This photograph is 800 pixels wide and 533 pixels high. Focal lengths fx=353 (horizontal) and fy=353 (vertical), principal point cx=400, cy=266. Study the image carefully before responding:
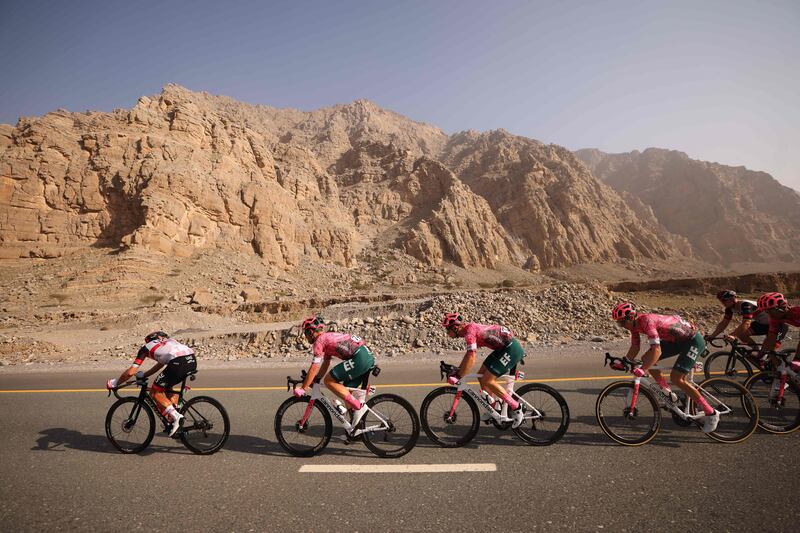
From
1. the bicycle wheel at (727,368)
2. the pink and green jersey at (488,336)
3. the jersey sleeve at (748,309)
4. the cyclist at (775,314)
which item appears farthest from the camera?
the bicycle wheel at (727,368)

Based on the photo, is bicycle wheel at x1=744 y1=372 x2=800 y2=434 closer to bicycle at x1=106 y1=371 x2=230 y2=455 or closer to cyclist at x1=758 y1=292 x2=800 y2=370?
cyclist at x1=758 y1=292 x2=800 y2=370

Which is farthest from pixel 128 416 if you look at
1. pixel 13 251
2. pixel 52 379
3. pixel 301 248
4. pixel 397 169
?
Result: pixel 397 169

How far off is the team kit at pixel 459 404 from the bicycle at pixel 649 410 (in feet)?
0.05

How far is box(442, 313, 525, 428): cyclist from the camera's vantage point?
5.20m

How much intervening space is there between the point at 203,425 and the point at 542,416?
5099 millimetres

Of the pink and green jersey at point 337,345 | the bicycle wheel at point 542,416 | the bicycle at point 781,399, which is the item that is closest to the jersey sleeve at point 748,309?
the bicycle at point 781,399

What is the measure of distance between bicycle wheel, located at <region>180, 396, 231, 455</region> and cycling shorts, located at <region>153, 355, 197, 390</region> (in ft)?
1.31

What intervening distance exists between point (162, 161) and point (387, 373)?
49.0m

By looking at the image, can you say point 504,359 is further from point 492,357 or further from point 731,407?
point 731,407

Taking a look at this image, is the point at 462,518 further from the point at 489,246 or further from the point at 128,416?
the point at 489,246

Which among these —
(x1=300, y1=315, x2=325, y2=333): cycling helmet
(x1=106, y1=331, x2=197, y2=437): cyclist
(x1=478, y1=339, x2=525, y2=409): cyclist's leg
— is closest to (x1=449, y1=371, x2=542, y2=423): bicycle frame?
(x1=478, y1=339, x2=525, y2=409): cyclist's leg

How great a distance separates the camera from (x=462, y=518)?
141 inches

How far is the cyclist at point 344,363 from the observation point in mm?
5051

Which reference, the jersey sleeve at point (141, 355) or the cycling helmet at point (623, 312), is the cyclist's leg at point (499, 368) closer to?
the cycling helmet at point (623, 312)
